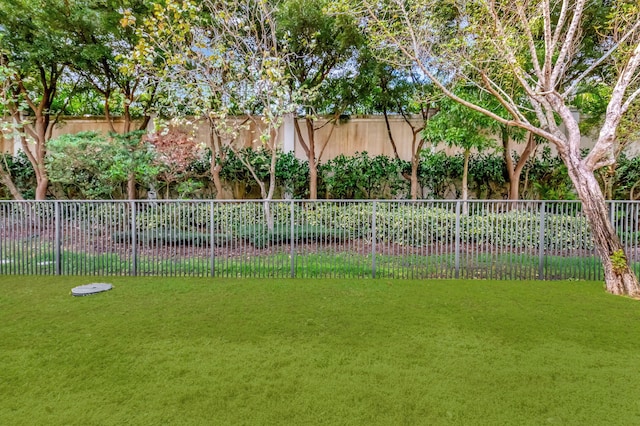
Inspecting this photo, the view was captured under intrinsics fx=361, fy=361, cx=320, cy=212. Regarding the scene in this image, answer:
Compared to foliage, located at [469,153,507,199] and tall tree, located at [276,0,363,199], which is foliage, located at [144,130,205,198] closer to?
tall tree, located at [276,0,363,199]

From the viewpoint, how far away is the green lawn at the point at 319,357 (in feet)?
7.72

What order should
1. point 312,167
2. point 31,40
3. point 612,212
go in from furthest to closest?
point 312,167 → point 31,40 → point 612,212

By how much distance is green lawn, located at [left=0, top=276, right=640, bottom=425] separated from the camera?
92.7 inches

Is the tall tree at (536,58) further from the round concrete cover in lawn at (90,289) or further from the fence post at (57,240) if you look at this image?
the fence post at (57,240)

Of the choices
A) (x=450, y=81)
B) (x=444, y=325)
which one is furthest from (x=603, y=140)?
(x=444, y=325)

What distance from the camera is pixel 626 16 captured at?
16.6ft

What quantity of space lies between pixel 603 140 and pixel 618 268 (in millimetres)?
1772

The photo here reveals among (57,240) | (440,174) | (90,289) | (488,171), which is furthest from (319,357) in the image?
(488,171)

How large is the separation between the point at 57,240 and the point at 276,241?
3.62 m

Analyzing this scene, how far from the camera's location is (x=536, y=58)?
508 cm

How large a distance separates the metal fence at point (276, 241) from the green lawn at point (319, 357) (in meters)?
0.84

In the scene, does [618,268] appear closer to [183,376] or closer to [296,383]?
[296,383]

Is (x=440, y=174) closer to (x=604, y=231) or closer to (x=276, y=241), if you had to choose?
(x=604, y=231)

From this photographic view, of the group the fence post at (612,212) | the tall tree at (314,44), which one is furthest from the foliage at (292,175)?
the fence post at (612,212)
